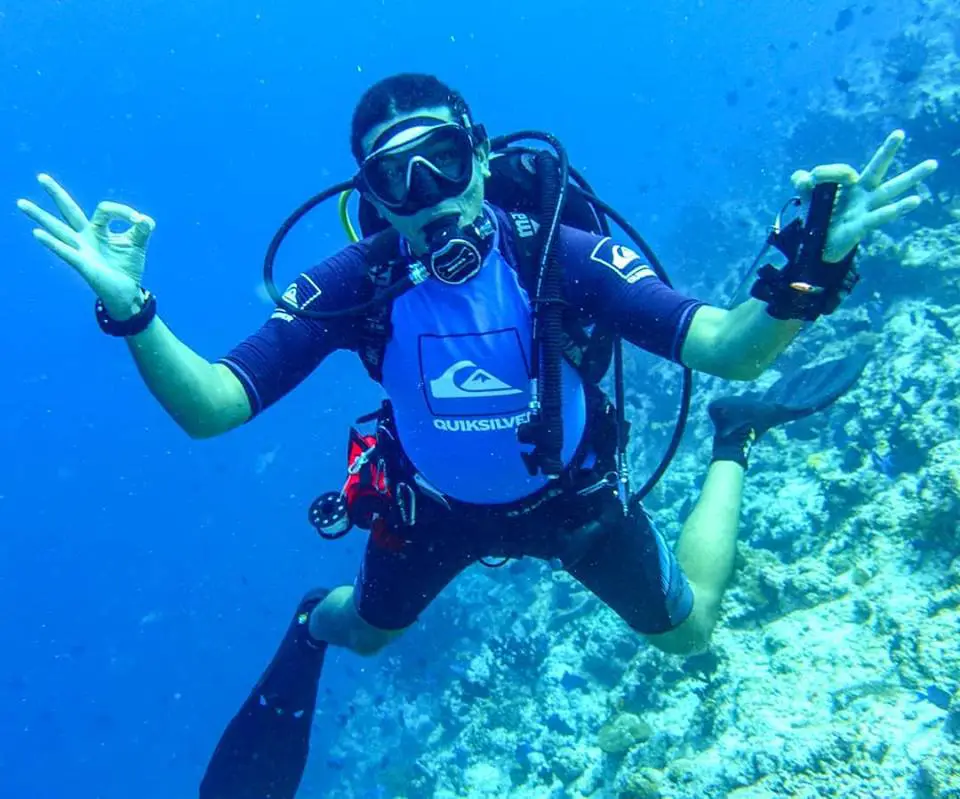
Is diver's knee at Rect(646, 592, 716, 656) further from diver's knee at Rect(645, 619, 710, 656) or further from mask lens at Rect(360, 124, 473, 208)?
mask lens at Rect(360, 124, 473, 208)

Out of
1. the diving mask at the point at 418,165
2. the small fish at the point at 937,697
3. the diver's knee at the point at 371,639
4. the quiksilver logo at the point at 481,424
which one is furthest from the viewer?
the diver's knee at the point at 371,639

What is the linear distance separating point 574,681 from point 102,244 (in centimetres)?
864

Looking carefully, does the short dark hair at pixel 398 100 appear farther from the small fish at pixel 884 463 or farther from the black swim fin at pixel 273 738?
the small fish at pixel 884 463

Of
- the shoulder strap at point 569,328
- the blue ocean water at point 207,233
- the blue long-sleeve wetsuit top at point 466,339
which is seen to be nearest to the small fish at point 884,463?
the shoulder strap at point 569,328

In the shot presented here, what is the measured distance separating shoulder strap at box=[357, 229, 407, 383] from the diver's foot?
11.2 feet

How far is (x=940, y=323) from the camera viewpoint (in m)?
7.98

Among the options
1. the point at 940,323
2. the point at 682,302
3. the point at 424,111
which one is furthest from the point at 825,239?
the point at 940,323

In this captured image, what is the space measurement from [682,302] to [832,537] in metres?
5.22

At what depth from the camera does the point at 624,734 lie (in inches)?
268

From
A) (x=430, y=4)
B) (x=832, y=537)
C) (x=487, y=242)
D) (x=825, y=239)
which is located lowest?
(x=832, y=537)

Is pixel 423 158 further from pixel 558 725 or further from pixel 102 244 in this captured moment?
pixel 558 725

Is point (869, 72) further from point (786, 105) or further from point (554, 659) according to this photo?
point (554, 659)

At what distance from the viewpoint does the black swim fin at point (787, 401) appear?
5812 mm

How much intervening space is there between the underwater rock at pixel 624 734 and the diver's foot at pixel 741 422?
3097 mm
